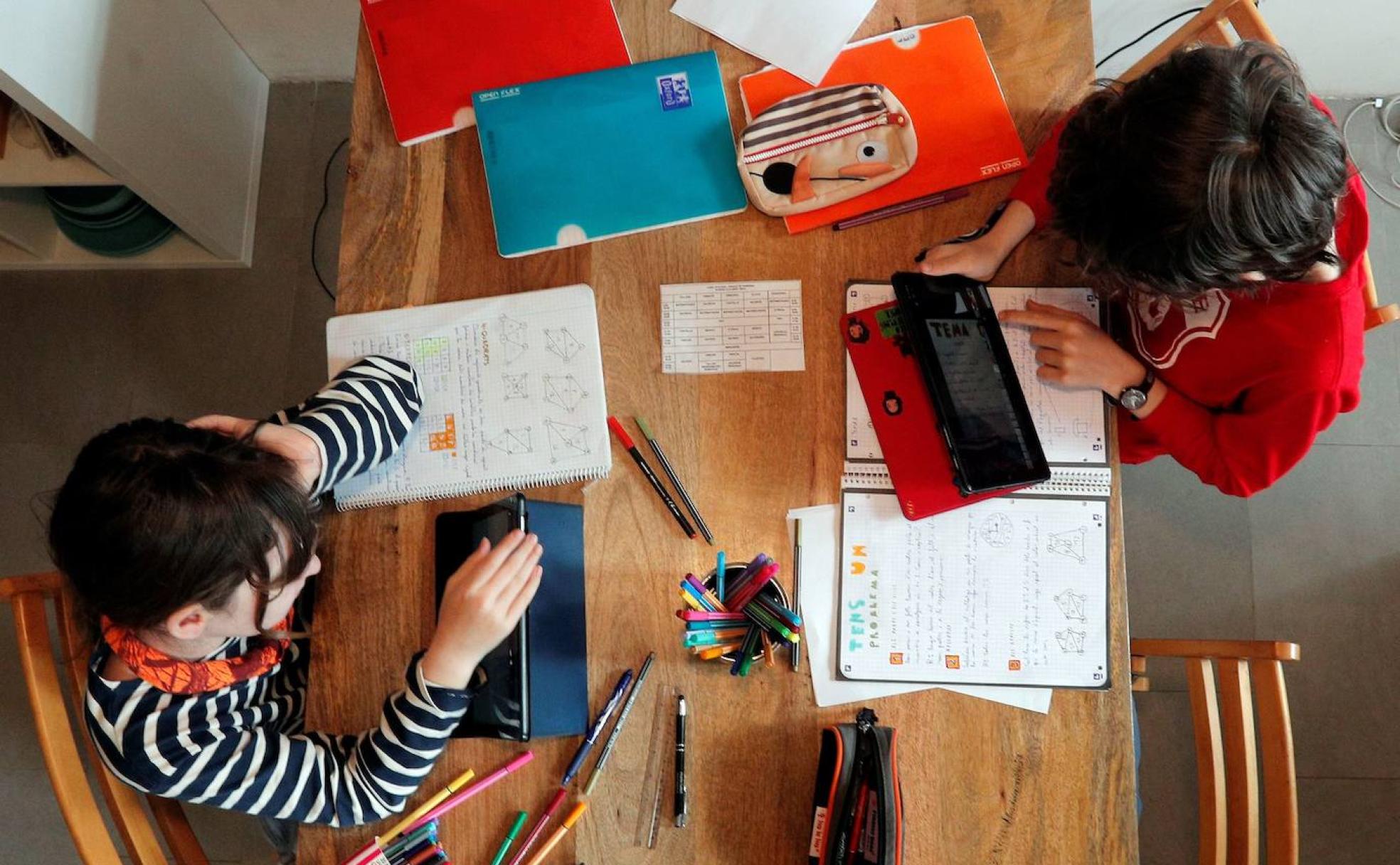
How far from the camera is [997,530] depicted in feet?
3.12

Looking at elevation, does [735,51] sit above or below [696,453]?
above

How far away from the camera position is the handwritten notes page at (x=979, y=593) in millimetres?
933

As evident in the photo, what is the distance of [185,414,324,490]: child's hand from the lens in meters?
0.89

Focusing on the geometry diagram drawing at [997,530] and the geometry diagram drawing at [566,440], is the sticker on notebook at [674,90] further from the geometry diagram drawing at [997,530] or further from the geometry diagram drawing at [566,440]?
the geometry diagram drawing at [997,530]

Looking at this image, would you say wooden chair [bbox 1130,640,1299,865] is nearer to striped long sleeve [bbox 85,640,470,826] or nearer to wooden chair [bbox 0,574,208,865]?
striped long sleeve [bbox 85,640,470,826]

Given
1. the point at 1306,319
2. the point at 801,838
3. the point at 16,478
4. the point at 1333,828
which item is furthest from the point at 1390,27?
the point at 16,478

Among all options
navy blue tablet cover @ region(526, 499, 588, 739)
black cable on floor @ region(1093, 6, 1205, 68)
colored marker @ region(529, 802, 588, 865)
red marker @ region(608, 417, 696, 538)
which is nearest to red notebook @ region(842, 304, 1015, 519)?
red marker @ region(608, 417, 696, 538)

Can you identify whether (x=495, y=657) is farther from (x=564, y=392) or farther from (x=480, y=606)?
(x=564, y=392)

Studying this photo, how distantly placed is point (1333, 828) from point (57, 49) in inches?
89.2

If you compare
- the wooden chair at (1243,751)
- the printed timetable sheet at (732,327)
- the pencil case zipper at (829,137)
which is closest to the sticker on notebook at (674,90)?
A: the pencil case zipper at (829,137)

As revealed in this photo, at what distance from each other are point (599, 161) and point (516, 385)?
274mm

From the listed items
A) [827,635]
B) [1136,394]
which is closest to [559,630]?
[827,635]

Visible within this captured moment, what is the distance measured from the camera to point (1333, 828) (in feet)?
5.04

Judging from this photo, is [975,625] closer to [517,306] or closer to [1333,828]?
[517,306]
